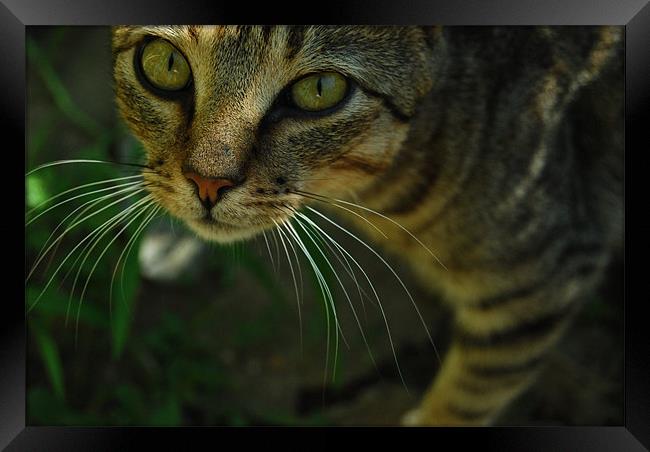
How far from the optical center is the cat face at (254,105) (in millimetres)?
981

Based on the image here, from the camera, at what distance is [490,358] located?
1435 mm

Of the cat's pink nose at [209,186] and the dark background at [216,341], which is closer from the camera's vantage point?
the cat's pink nose at [209,186]

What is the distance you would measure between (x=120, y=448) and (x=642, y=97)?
0.87m

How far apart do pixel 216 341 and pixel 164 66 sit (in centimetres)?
82

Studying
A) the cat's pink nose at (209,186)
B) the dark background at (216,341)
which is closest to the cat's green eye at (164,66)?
the cat's pink nose at (209,186)

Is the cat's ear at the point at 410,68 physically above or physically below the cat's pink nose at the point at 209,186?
above

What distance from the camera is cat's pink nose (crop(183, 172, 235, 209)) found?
978mm

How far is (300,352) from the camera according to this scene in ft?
5.61

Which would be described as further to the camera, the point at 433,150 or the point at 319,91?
the point at 433,150

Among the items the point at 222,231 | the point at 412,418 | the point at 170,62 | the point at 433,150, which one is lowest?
the point at 412,418

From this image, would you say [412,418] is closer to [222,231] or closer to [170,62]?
[222,231]
